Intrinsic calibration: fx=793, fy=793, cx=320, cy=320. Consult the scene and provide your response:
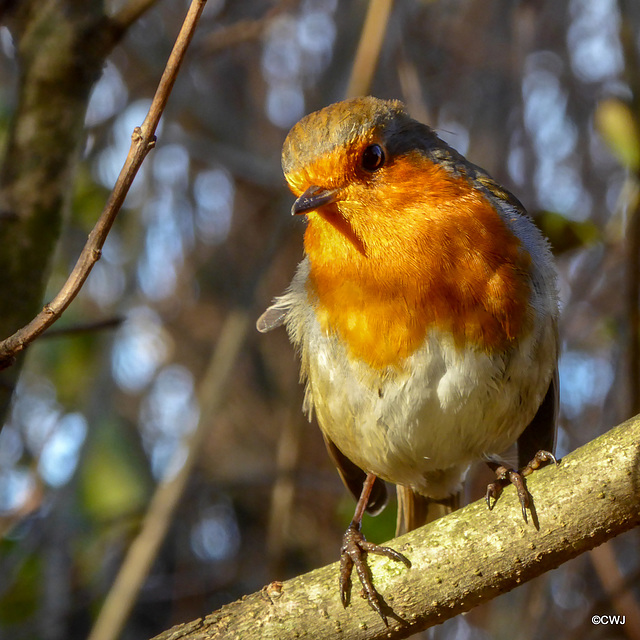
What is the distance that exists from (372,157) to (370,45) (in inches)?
30.0

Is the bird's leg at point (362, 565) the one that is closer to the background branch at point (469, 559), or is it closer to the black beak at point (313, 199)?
the background branch at point (469, 559)

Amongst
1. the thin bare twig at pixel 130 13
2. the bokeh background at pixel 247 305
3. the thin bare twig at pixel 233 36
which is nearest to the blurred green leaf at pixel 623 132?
the bokeh background at pixel 247 305

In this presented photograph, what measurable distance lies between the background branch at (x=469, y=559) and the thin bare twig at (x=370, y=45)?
1857 millimetres

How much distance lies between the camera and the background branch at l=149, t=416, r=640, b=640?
1.75 metres

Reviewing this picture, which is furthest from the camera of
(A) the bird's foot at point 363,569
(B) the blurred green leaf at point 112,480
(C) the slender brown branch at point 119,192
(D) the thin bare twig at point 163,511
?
(B) the blurred green leaf at point 112,480

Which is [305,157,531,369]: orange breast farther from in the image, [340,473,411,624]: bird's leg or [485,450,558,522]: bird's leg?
[340,473,411,624]: bird's leg

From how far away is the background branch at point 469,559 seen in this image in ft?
5.75

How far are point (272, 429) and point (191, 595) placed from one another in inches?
55.1

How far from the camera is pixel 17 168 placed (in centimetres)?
202

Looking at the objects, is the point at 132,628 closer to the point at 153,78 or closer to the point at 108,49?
the point at 153,78

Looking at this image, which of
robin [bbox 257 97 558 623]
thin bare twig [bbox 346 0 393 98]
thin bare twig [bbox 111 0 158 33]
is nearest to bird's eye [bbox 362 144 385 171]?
robin [bbox 257 97 558 623]

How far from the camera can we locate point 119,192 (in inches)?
56.2

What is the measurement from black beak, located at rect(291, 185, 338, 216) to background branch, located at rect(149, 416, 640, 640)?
98 centimetres

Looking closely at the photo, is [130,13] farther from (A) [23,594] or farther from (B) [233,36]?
(A) [23,594]
